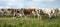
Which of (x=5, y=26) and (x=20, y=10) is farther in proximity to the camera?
(x=20, y=10)

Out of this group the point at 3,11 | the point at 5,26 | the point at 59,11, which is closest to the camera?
the point at 5,26

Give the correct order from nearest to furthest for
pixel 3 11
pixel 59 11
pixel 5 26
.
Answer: pixel 5 26, pixel 3 11, pixel 59 11

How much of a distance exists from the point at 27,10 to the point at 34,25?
787 cm

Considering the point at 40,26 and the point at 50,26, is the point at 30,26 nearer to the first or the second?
the point at 40,26

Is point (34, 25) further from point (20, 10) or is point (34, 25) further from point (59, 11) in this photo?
point (59, 11)

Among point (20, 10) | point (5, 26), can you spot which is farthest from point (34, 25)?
point (20, 10)

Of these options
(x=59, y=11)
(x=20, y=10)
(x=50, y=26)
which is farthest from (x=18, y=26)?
(x=59, y=11)

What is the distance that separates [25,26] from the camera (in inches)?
342

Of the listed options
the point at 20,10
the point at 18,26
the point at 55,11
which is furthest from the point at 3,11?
the point at 18,26

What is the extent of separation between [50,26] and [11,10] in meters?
7.96

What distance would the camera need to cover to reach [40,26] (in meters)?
8.60

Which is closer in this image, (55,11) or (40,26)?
(40,26)

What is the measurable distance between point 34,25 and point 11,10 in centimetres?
746

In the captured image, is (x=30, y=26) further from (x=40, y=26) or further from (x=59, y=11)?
(x=59, y=11)
